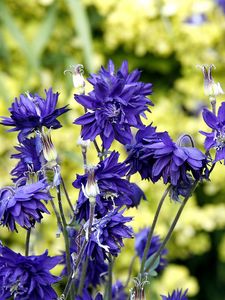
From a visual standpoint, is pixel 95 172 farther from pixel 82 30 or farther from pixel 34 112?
pixel 82 30

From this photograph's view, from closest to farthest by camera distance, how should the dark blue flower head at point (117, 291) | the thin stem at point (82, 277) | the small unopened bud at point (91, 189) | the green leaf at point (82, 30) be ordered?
the small unopened bud at point (91, 189) < the thin stem at point (82, 277) < the dark blue flower head at point (117, 291) < the green leaf at point (82, 30)

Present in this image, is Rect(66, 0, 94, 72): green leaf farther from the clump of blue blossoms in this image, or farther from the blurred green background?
the clump of blue blossoms

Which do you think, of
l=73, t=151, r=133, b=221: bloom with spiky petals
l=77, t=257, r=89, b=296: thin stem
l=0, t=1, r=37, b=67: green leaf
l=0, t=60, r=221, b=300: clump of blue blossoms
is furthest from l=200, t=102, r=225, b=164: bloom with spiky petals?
Result: l=0, t=1, r=37, b=67: green leaf

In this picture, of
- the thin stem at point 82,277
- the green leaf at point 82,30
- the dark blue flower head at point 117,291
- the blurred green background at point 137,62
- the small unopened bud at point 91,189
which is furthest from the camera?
the blurred green background at point 137,62

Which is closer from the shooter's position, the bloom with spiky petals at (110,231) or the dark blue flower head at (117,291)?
the bloom with spiky petals at (110,231)

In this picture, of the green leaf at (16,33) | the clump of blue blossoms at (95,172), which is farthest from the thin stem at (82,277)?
the green leaf at (16,33)

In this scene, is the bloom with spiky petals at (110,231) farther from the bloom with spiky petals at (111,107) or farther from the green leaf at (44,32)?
the green leaf at (44,32)

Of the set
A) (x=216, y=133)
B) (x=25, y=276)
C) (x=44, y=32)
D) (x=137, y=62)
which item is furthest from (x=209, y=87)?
(x=137, y=62)
